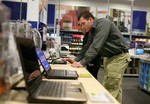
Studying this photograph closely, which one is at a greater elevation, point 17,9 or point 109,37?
point 17,9

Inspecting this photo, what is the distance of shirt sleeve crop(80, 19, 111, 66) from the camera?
8.60ft

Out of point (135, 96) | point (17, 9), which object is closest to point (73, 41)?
point (135, 96)

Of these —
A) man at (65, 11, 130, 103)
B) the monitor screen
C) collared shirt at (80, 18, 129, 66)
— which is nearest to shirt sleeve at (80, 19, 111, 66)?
collared shirt at (80, 18, 129, 66)

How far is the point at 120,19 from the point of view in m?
10.2

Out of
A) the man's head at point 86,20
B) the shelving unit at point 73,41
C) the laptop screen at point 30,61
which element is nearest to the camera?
the laptop screen at point 30,61

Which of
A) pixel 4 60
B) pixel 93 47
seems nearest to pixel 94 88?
pixel 4 60

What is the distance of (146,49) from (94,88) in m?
7.29

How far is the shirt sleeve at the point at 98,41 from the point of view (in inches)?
103

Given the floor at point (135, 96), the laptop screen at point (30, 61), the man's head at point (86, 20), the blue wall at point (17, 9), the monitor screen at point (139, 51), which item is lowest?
the floor at point (135, 96)

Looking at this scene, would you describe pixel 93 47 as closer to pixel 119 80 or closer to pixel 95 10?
pixel 119 80

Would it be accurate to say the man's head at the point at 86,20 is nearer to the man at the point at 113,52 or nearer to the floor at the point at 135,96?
the man at the point at 113,52

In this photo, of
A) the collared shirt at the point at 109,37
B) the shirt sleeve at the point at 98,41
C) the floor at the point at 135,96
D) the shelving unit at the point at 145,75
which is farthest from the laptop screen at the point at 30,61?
the shelving unit at the point at 145,75

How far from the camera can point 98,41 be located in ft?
8.73

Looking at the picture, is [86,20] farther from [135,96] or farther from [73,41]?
[73,41]
